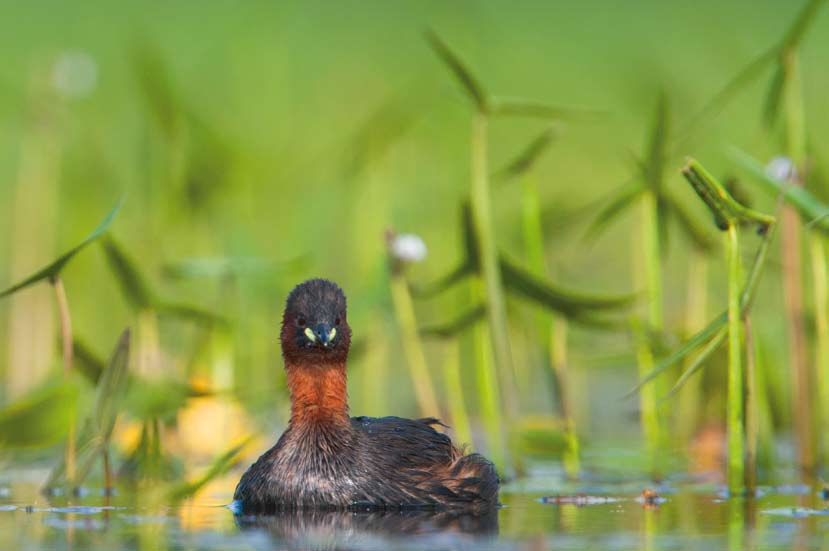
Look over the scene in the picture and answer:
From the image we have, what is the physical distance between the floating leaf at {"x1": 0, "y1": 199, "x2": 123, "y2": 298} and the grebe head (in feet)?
2.86

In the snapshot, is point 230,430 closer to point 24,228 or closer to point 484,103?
point 484,103

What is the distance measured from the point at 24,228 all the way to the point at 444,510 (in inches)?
274

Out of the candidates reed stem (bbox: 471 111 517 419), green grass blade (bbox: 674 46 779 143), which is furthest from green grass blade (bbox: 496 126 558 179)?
green grass blade (bbox: 674 46 779 143)

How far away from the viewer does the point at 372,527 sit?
6012 millimetres

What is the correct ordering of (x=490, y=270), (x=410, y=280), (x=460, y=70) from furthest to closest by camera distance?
(x=410, y=280) < (x=490, y=270) < (x=460, y=70)

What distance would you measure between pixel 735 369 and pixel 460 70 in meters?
1.84

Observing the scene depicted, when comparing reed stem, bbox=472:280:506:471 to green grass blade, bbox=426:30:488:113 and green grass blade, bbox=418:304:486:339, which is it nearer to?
green grass blade, bbox=418:304:486:339

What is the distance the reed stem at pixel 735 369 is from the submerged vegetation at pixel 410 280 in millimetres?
11

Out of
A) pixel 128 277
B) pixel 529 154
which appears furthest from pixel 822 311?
pixel 128 277

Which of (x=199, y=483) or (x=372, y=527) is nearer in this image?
(x=372, y=527)

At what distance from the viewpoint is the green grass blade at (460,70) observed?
7207 mm

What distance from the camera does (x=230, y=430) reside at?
9383 mm

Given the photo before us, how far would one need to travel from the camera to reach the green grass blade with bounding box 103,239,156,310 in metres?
7.89

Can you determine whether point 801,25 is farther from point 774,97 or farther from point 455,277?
point 455,277
